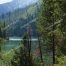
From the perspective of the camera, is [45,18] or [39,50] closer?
[45,18]

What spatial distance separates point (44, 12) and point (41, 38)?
3.10 metres

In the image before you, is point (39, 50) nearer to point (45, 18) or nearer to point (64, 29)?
point (45, 18)

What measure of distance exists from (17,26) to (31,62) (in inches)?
3889

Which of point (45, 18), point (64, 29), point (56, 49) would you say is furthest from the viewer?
point (45, 18)

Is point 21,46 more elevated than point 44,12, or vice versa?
point 44,12

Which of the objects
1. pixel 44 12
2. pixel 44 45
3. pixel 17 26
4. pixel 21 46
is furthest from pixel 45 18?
pixel 17 26

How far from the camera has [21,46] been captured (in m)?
21.8

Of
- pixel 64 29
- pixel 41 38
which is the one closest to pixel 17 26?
pixel 41 38

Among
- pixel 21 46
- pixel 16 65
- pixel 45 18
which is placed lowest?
pixel 16 65

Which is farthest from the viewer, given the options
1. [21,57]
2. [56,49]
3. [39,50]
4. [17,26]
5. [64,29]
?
[17,26]

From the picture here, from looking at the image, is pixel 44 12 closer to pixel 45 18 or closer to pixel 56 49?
pixel 45 18

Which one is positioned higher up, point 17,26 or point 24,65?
point 17,26

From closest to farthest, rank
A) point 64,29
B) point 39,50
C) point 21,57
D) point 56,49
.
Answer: point 64,29 → point 21,57 → point 56,49 → point 39,50

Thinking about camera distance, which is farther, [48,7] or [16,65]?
[48,7]
